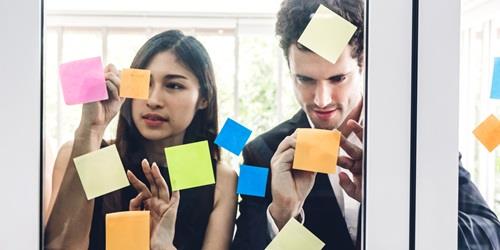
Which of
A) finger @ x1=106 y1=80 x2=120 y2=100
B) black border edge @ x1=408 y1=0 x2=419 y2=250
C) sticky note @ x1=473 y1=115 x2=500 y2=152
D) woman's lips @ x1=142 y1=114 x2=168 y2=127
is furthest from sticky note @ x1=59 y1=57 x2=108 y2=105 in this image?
sticky note @ x1=473 y1=115 x2=500 y2=152

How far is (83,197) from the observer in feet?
4.17

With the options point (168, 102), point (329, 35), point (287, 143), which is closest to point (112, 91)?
point (168, 102)

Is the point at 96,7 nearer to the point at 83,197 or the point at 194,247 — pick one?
the point at 83,197

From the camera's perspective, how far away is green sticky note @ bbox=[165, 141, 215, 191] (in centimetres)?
128

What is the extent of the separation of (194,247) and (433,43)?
81cm

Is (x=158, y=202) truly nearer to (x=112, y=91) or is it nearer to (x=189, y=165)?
(x=189, y=165)

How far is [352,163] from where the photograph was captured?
1279mm

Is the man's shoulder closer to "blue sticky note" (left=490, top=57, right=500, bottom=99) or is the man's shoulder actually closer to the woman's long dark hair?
the woman's long dark hair

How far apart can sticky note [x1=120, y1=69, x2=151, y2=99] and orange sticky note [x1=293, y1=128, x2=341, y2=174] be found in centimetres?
43

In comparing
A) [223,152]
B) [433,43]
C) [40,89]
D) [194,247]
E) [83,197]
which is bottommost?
[194,247]

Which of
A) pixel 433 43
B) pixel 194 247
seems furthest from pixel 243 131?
pixel 433 43

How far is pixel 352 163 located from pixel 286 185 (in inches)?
7.1

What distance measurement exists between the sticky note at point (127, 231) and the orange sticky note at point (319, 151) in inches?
16.7

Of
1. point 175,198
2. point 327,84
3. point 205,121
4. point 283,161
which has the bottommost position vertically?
point 175,198
